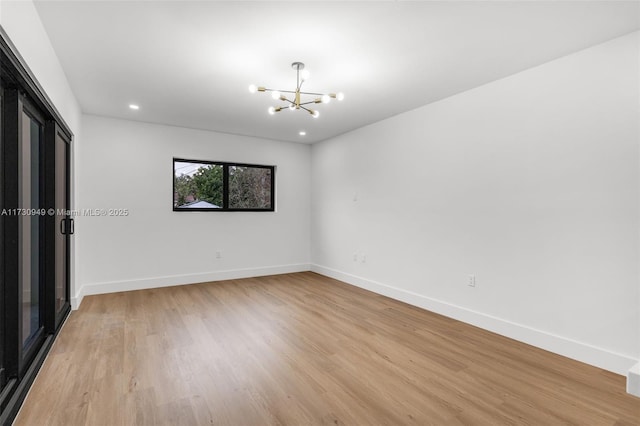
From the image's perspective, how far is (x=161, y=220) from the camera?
481cm

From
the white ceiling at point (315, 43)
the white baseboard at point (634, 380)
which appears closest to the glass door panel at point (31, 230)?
the white ceiling at point (315, 43)

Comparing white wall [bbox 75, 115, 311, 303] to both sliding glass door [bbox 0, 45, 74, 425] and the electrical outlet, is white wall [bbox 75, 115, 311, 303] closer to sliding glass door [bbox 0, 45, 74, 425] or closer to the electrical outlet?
sliding glass door [bbox 0, 45, 74, 425]

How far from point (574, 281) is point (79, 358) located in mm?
4067

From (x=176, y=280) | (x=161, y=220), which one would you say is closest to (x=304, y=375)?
(x=176, y=280)

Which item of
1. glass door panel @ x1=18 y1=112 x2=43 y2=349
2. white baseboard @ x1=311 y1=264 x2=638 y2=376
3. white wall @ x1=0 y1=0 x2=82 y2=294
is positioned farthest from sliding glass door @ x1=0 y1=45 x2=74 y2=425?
white baseboard @ x1=311 y1=264 x2=638 y2=376

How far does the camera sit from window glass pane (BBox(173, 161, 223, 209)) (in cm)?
503

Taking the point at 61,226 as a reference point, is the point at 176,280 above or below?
below

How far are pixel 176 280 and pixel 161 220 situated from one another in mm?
963

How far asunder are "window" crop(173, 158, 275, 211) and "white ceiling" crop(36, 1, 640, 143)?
1589 mm

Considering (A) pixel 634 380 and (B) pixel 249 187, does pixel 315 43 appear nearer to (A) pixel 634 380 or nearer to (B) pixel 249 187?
(A) pixel 634 380

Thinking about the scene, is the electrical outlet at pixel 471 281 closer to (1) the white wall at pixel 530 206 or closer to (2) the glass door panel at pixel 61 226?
(1) the white wall at pixel 530 206

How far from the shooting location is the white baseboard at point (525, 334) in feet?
7.76

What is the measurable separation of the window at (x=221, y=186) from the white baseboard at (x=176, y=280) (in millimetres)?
1081

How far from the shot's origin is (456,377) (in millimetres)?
2254
